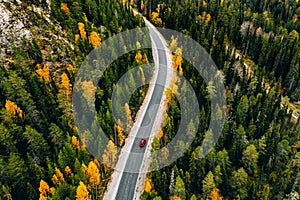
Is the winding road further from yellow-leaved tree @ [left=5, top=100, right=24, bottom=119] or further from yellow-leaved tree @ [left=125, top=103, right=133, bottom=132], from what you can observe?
yellow-leaved tree @ [left=5, top=100, right=24, bottom=119]

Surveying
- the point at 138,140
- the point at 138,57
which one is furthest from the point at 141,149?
the point at 138,57

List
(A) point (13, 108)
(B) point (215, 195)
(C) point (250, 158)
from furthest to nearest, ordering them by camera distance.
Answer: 1. (C) point (250, 158)
2. (A) point (13, 108)
3. (B) point (215, 195)

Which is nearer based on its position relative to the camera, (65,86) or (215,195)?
(215,195)

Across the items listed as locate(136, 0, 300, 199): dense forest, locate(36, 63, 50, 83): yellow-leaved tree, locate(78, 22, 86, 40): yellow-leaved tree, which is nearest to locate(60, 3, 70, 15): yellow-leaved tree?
locate(78, 22, 86, 40): yellow-leaved tree

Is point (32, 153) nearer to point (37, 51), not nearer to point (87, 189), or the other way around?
point (87, 189)

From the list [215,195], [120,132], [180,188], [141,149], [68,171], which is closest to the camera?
[180,188]

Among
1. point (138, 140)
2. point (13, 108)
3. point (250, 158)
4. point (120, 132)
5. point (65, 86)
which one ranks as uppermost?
point (65, 86)

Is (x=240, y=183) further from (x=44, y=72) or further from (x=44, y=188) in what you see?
(x=44, y=72)

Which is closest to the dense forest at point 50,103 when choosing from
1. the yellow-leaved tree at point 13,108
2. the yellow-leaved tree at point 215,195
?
the yellow-leaved tree at point 13,108
